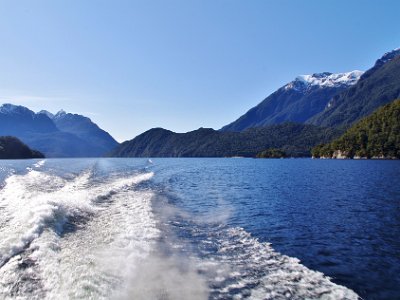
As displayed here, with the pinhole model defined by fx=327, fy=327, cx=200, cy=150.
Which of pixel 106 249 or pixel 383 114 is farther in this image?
pixel 383 114

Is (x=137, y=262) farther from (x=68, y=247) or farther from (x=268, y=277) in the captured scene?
(x=268, y=277)

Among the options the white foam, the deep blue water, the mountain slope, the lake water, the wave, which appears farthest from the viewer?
the mountain slope

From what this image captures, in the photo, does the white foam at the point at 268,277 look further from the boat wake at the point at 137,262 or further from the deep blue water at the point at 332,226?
the deep blue water at the point at 332,226

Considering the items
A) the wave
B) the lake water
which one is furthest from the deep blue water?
the wave

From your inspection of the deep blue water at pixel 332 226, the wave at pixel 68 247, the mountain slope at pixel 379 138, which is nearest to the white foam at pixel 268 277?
the deep blue water at pixel 332 226

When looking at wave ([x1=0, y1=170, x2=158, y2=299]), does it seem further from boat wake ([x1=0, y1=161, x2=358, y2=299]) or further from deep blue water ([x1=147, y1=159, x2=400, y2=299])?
deep blue water ([x1=147, y1=159, x2=400, y2=299])

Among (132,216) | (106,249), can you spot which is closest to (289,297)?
(106,249)

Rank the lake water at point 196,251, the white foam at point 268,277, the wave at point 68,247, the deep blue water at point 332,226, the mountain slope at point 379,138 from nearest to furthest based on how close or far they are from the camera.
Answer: the wave at point 68,247
the white foam at point 268,277
the lake water at point 196,251
the deep blue water at point 332,226
the mountain slope at point 379,138

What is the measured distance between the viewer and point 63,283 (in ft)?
39.4

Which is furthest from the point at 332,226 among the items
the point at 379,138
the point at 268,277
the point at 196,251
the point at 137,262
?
the point at 379,138

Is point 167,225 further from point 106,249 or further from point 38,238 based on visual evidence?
point 38,238

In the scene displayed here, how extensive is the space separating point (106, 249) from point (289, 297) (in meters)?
9.40

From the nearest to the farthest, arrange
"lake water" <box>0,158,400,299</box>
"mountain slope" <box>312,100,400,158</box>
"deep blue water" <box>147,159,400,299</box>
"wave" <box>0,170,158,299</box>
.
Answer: "wave" <box>0,170,158,299</box> → "lake water" <box>0,158,400,299</box> → "deep blue water" <box>147,159,400,299</box> → "mountain slope" <box>312,100,400,158</box>

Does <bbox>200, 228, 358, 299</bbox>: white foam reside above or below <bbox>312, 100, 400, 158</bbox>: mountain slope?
below
